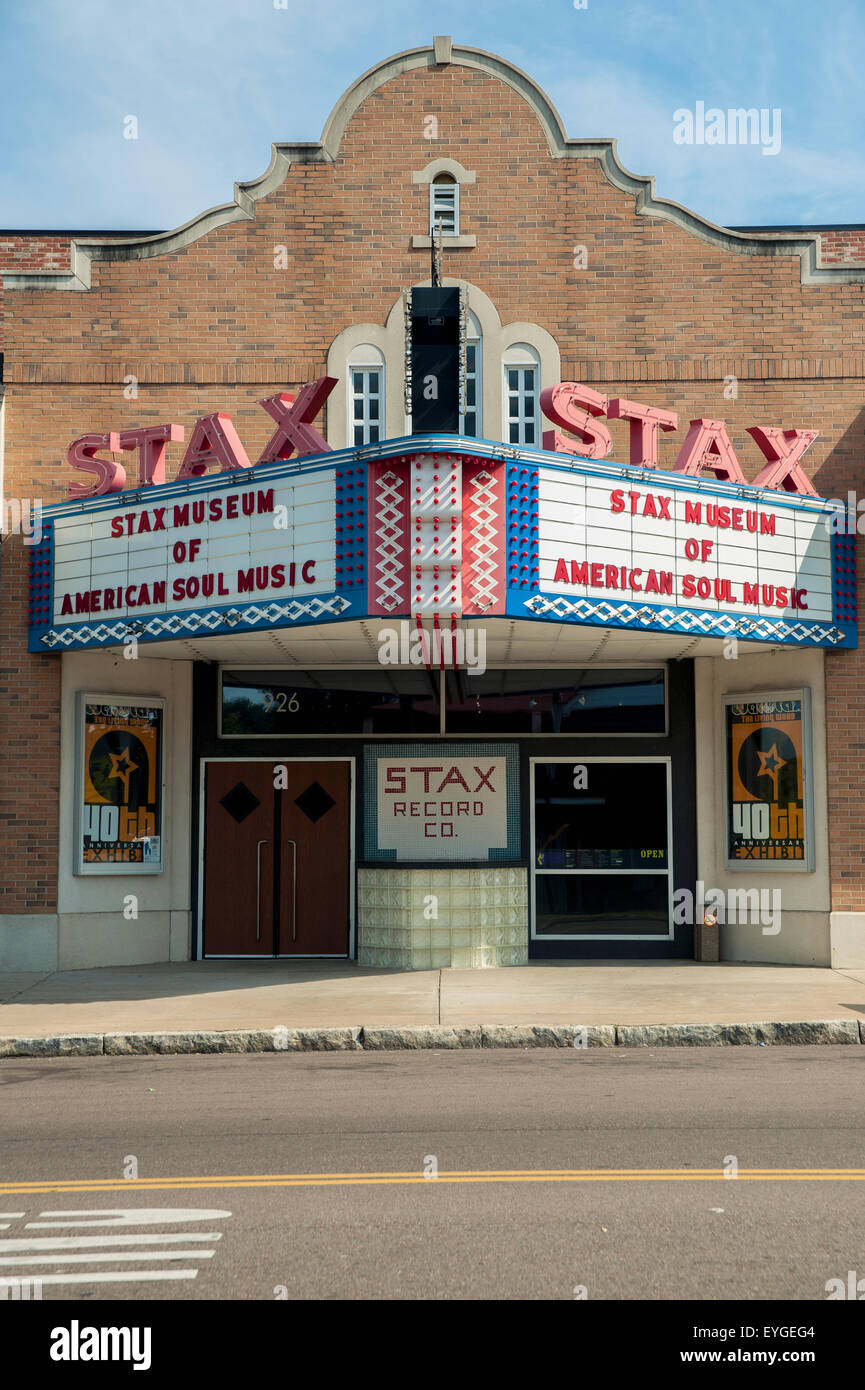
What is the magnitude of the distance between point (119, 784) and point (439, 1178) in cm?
963

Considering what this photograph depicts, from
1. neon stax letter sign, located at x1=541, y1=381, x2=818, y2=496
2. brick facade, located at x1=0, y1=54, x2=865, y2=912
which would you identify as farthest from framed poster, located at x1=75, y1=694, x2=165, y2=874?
neon stax letter sign, located at x1=541, y1=381, x2=818, y2=496

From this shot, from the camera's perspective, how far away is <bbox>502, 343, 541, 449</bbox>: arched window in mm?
15656

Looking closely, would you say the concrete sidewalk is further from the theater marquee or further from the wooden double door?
the theater marquee

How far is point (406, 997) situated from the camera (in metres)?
12.8

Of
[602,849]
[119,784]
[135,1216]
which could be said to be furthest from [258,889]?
[135,1216]

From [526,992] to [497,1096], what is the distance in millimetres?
4203

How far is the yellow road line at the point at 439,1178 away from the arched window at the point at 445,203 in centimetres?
1231

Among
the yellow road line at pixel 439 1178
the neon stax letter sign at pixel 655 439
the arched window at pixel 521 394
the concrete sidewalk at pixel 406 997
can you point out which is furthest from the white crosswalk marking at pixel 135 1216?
the arched window at pixel 521 394

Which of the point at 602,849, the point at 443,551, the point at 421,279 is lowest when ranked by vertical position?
the point at 602,849

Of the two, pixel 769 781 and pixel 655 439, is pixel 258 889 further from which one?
pixel 655 439

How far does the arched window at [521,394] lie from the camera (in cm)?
1566

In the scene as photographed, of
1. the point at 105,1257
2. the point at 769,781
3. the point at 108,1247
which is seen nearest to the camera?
the point at 105,1257

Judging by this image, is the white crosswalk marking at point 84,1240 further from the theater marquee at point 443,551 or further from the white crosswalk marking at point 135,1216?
the theater marquee at point 443,551
